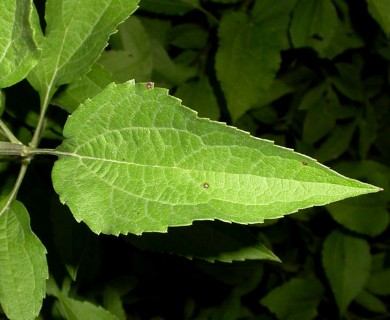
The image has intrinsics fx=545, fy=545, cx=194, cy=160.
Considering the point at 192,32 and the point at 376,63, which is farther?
the point at 376,63

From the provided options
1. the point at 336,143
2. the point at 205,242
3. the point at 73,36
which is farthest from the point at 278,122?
the point at 73,36

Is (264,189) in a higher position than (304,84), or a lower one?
higher

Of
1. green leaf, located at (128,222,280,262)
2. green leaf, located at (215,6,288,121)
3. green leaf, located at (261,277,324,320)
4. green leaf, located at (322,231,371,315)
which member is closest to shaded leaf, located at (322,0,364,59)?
green leaf, located at (215,6,288,121)

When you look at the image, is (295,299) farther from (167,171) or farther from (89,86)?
(167,171)

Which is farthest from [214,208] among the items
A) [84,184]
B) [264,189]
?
[84,184]

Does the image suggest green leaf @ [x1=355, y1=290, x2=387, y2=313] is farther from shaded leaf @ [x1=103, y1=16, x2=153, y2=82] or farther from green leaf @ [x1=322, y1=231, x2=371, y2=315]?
shaded leaf @ [x1=103, y1=16, x2=153, y2=82]

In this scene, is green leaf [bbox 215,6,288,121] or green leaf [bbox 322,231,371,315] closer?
green leaf [bbox 215,6,288,121]

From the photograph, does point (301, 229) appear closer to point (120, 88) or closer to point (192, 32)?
point (192, 32)
